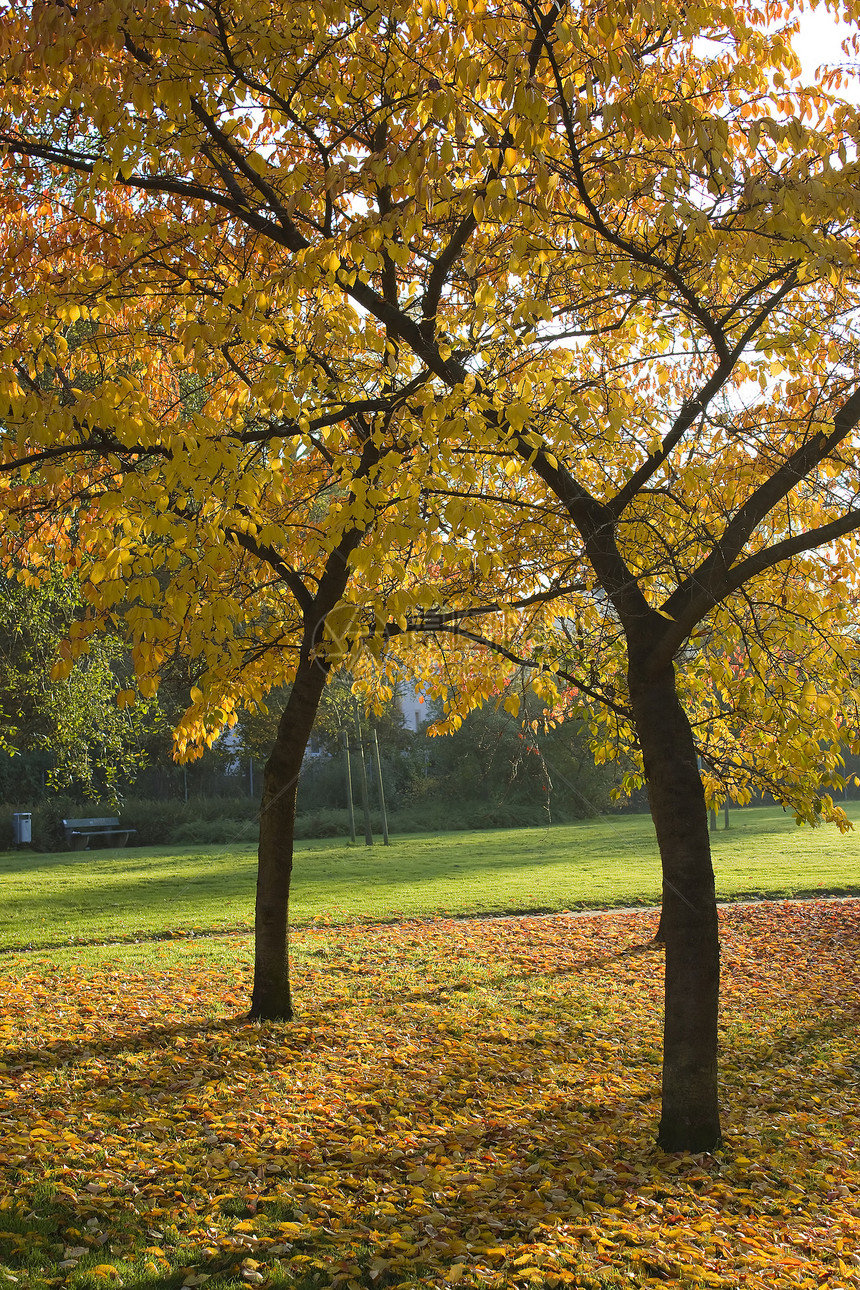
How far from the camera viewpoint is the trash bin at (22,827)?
80.9ft

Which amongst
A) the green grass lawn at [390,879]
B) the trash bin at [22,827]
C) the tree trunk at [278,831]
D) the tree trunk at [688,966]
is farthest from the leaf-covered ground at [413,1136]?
the trash bin at [22,827]

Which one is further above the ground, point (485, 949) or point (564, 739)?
point (564, 739)

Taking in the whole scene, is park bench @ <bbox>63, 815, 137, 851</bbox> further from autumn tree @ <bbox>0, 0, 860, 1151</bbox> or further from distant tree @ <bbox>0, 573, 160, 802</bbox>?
autumn tree @ <bbox>0, 0, 860, 1151</bbox>

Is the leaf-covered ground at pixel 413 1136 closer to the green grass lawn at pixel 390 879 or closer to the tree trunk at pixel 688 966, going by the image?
the tree trunk at pixel 688 966

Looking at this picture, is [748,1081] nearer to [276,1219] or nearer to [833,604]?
[833,604]

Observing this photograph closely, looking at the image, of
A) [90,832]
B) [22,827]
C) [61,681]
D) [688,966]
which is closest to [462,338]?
[688,966]

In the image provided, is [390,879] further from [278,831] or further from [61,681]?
[278,831]

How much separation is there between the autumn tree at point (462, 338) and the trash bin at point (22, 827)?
20.0m

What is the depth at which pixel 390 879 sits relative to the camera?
1720 centimetres

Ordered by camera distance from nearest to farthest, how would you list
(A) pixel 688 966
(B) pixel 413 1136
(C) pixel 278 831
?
(A) pixel 688 966 → (B) pixel 413 1136 → (C) pixel 278 831

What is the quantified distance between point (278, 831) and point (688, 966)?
129 inches

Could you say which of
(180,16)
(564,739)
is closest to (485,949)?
(180,16)

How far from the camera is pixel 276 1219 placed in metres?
3.72

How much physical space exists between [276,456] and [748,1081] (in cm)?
495
